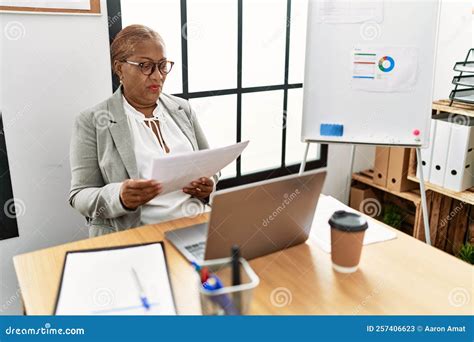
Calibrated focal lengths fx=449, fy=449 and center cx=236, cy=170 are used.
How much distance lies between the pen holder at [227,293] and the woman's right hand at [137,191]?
0.51 metres

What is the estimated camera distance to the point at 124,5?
2.01 meters

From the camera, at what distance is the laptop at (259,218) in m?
1.02

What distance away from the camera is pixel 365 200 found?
3.00m

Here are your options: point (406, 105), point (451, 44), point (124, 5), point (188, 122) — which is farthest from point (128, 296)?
point (451, 44)

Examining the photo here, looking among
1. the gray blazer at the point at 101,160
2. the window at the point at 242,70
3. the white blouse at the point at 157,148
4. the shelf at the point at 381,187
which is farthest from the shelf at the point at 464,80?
the gray blazer at the point at 101,160

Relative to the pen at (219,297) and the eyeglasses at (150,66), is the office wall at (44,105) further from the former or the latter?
the pen at (219,297)

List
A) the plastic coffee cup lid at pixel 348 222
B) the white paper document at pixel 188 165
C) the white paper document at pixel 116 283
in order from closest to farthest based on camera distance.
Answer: the white paper document at pixel 116 283, the plastic coffee cup lid at pixel 348 222, the white paper document at pixel 188 165

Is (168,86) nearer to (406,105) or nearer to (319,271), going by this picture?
(406,105)

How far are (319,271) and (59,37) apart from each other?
4.50 ft

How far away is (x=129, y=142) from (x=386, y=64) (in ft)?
3.95

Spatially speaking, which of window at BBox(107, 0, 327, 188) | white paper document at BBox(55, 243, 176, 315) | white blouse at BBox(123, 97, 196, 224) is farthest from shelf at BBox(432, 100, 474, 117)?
white paper document at BBox(55, 243, 176, 315)
